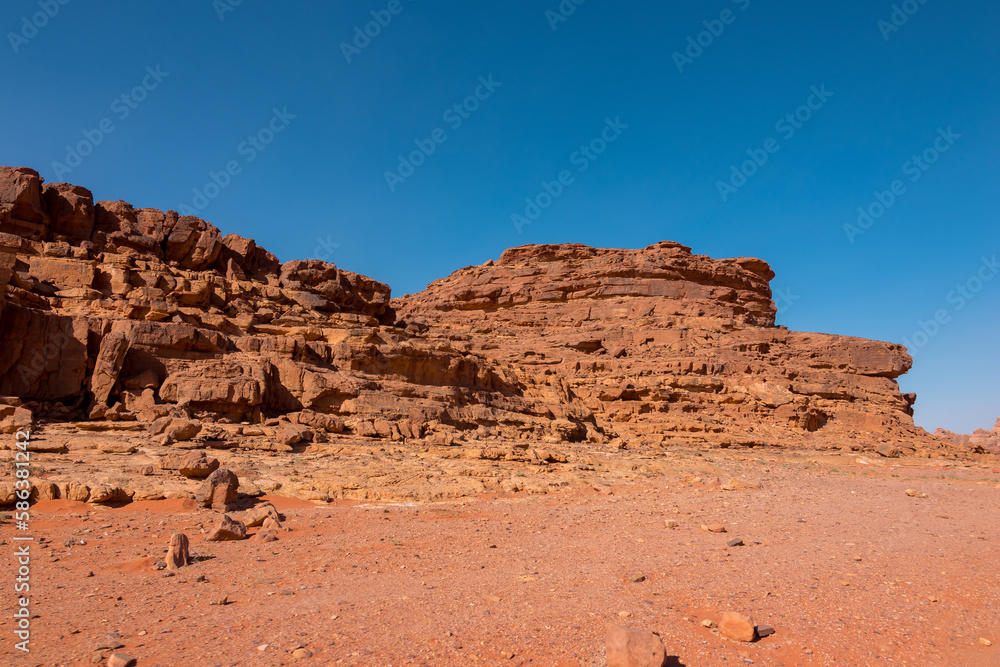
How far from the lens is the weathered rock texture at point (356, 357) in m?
15.5

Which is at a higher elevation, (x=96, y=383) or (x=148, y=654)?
(x=96, y=383)

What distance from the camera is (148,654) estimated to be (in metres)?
3.83

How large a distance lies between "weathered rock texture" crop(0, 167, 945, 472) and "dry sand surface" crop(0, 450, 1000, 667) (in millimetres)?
4390

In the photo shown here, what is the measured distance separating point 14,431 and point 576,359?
2866 cm

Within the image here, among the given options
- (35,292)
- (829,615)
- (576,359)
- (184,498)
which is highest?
(576,359)

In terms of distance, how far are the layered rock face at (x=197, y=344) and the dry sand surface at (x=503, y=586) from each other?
6959 mm

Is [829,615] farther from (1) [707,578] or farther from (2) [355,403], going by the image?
(2) [355,403]

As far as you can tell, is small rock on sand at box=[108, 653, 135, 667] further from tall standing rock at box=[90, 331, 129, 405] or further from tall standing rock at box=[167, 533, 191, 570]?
tall standing rock at box=[90, 331, 129, 405]

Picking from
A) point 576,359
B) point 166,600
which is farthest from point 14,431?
point 576,359

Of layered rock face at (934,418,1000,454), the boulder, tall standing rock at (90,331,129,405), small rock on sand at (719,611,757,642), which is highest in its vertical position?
layered rock face at (934,418,1000,454)

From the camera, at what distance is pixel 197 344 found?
17219 millimetres

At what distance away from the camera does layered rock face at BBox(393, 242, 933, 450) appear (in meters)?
29.5

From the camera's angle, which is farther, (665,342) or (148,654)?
(665,342)

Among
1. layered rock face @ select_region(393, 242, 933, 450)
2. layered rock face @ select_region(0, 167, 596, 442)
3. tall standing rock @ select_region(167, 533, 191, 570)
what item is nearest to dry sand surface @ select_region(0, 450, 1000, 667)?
tall standing rock @ select_region(167, 533, 191, 570)
